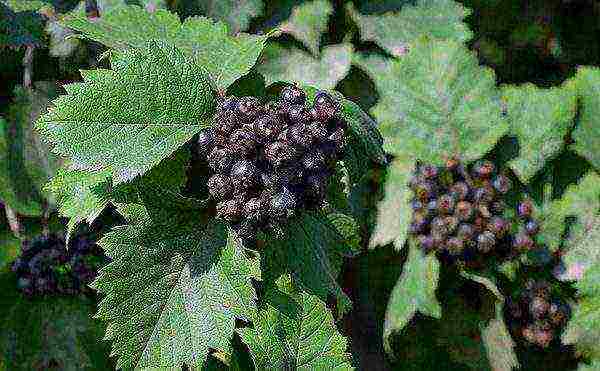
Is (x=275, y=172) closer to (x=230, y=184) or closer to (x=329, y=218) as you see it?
(x=230, y=184)

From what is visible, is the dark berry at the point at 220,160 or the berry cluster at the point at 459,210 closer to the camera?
the dark berry at the point at 220,160

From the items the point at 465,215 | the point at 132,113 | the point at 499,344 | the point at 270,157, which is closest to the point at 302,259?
the point at 270,157

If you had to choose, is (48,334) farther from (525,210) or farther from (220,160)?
(525,210)

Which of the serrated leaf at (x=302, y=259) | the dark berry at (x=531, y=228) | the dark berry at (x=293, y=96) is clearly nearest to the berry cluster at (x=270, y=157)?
the dark berry at (x=293, y=96)

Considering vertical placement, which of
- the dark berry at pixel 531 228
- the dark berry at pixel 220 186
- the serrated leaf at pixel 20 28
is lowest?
the dark berry at pixel 531 228

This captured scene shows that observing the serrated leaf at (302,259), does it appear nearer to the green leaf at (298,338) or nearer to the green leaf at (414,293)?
the green leaf at (298,338)

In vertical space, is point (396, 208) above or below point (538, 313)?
above

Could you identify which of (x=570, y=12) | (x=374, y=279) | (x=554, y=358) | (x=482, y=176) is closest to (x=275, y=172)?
(x=482, y=176)
